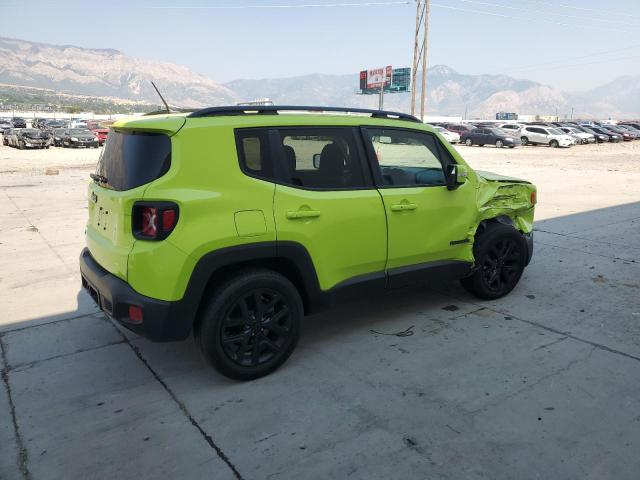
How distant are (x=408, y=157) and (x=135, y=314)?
270 cm

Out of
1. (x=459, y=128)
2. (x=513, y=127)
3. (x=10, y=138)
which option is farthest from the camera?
(x=459, y=128)

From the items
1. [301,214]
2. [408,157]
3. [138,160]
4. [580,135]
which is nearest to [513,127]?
[580,135]

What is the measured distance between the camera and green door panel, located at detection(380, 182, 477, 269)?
3971 millimetres

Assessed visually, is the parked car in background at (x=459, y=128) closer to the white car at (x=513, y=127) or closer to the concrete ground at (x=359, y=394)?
the white car at (x=513, y=127)

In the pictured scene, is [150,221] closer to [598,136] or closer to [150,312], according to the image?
[150,312]

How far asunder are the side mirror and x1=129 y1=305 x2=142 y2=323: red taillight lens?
2.70 metres

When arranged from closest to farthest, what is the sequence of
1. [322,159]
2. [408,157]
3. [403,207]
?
[322,159] < [403,207] < [408,157]

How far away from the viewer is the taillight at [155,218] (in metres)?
2.98

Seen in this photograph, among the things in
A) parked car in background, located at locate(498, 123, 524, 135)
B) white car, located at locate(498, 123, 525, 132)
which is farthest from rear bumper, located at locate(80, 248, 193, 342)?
white car, located at locate(498, 123, 525, 132)

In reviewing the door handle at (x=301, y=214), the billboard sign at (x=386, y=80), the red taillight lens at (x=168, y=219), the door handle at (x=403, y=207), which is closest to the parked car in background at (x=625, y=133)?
the billboard sign at (x=386, y=80)

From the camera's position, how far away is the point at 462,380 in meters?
3.42

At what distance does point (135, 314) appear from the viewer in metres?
3.08

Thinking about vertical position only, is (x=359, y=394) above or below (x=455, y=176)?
below

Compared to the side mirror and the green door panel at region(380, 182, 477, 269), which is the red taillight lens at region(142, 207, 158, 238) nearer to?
the green door panel at region(380, 182, 477, 269)
